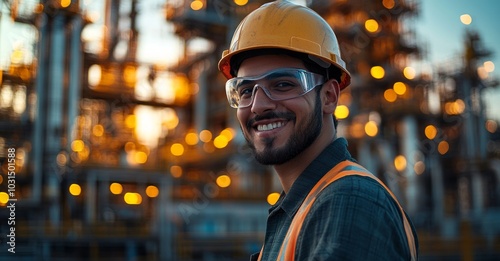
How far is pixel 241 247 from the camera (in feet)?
78.1

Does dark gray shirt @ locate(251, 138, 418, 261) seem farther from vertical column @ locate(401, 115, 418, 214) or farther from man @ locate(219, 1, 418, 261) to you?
vertical column @ locate(401, 115, 418, 214)

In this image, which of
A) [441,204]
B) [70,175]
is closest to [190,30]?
[70,175]

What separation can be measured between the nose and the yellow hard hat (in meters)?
0.17

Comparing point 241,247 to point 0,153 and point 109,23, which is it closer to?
point 0,153

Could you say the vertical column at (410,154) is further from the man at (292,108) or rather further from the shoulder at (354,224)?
the shoulder at (354,224)

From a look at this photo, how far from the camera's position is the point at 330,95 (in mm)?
2322

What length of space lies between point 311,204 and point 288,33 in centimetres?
69

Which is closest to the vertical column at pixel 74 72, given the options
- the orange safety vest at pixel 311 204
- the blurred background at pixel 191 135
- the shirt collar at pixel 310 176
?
the blurred background at pixel 191 135

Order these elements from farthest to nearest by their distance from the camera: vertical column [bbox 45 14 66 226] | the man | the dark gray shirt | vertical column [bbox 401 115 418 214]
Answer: vertical column [bbox 401 115 418 214] < vertical column [bbox 45 14 66 226] < the man < the dark gray shirt

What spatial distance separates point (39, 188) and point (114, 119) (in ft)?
40.9

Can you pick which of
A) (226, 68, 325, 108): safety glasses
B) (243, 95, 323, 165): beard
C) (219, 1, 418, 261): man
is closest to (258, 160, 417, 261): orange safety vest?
(219, 1, 418, 261): man

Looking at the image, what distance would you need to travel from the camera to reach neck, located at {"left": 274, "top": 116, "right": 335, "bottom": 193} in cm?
219

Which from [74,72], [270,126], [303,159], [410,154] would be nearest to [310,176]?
[303,159]

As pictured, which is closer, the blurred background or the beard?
the beard
